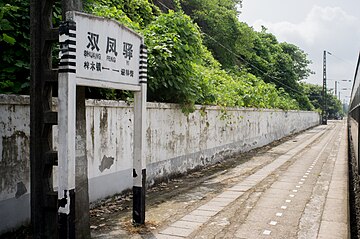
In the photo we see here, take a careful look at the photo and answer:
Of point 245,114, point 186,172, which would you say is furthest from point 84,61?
point 245,114

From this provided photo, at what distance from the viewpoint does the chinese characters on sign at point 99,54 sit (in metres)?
4.69

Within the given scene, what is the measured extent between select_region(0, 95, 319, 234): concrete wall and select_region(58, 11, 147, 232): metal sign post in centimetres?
124

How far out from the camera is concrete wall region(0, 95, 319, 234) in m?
5.25

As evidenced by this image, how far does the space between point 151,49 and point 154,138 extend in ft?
7.25

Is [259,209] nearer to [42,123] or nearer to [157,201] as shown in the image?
[157,201]

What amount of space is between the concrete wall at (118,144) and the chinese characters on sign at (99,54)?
53.9 inches

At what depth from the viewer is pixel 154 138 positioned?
30.2ft

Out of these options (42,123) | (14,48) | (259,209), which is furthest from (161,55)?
(42,123)

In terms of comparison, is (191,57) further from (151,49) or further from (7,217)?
(7,217)

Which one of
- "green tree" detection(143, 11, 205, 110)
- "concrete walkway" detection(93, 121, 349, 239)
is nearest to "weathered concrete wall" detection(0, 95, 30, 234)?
"concrete walkway" detection(93, 121, 349, 239)

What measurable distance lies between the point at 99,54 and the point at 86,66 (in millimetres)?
303

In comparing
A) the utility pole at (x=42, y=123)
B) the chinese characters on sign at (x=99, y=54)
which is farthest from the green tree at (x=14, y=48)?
the chinese characters on sign at (x=99, y=54)

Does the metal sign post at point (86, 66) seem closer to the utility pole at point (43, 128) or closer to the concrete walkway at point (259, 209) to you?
the utility pole at point (43, 128)

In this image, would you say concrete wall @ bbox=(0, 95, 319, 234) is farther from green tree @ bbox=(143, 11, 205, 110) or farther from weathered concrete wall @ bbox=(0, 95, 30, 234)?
green tree @ bbox=(143, 11, 205, 110)
